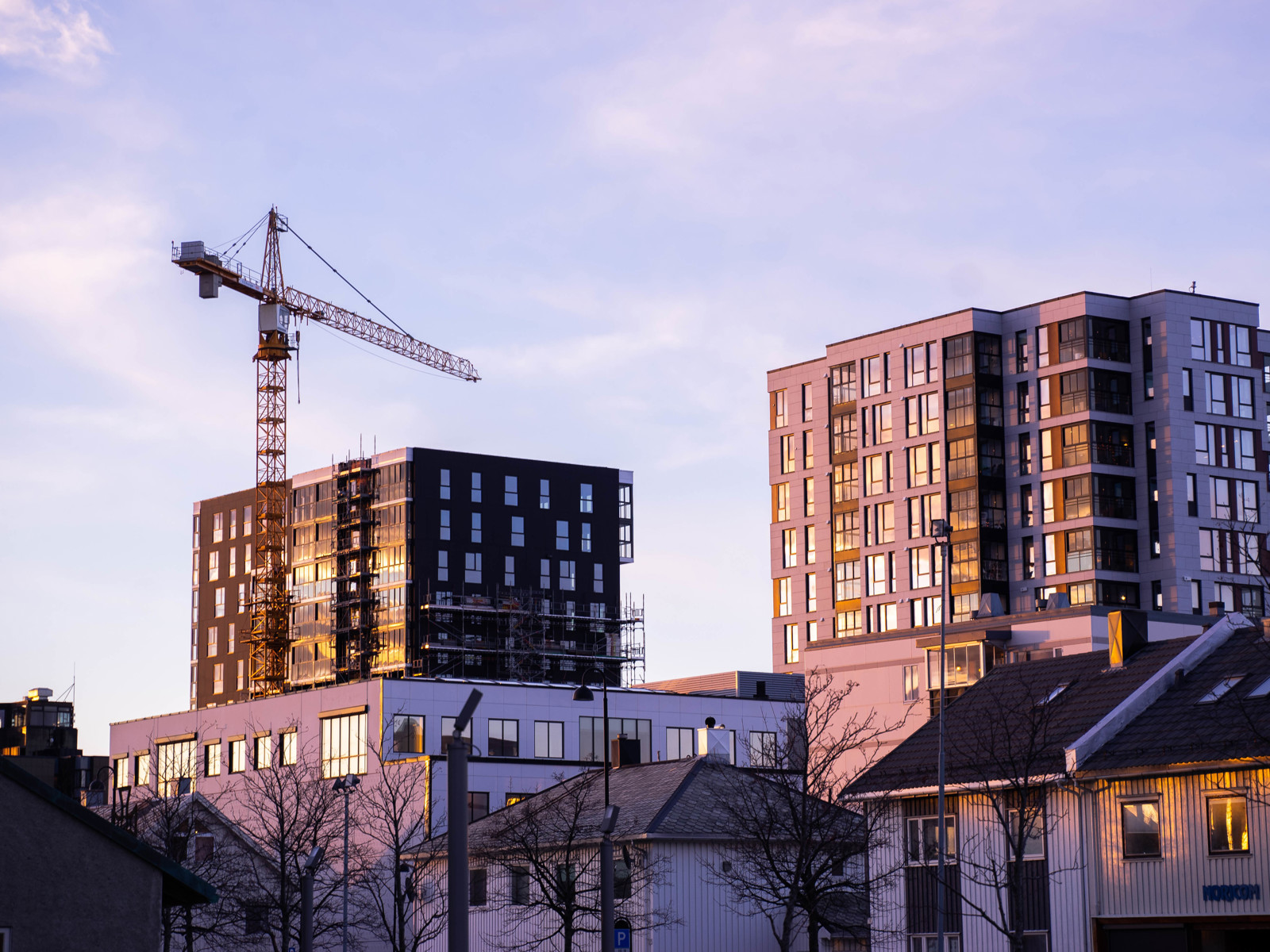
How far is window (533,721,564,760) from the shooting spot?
93.9 metres

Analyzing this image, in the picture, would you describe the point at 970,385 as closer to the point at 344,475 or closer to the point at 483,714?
the point at 483,714

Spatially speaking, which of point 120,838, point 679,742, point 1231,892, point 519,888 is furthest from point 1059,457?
point 120,838

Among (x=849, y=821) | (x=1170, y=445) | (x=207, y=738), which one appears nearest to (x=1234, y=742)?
(x=849, y=821)

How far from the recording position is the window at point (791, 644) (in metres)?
152

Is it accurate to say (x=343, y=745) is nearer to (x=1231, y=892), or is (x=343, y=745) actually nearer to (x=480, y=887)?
(x=480, y=887)

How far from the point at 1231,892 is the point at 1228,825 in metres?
1.54

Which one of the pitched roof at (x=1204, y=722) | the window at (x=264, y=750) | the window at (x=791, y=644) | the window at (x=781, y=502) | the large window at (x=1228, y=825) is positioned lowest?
the large window at (x=1228, y=825)

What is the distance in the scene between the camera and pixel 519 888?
2458 inches

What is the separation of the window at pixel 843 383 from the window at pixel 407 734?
2522 inches

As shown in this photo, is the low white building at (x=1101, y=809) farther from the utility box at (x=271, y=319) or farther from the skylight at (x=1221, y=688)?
the utility box at (x=271, y=319)

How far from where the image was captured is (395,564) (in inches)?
6875

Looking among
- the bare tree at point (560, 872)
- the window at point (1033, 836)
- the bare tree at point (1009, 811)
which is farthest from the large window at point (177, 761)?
the window at point (1033, 836)

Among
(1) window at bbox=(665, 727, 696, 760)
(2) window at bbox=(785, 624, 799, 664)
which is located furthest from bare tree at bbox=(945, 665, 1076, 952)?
(2) window at bbox=(785, 624, 799, 664)

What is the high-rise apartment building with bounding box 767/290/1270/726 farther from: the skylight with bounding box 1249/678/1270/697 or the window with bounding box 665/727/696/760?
the skylight with bounding box 1249/678/1270/697
